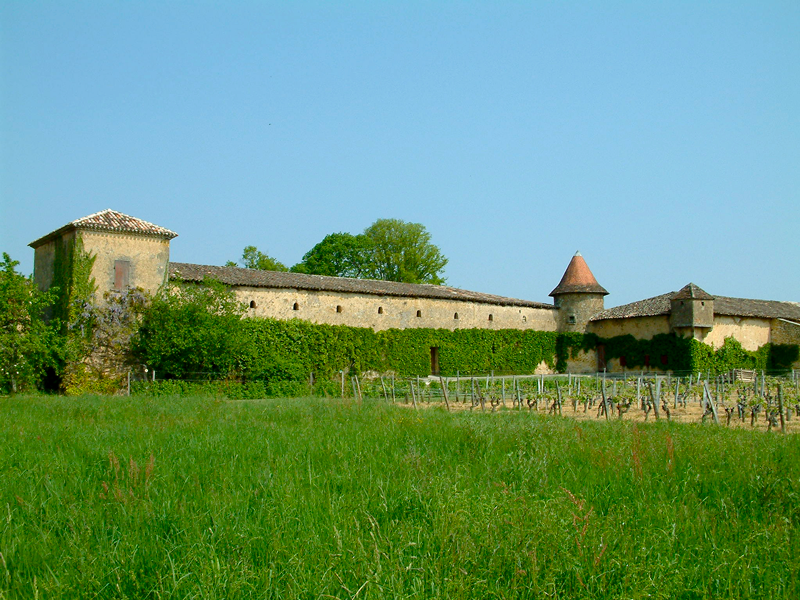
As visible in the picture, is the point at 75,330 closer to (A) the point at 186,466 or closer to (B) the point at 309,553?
(A) the point at 186,466

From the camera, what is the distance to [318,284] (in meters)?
31.2

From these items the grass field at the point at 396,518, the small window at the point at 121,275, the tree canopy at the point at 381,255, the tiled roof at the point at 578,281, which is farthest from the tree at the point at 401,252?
the grass field at the point at 396,518

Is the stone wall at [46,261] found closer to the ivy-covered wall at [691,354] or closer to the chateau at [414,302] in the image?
the chateau at [414,302]

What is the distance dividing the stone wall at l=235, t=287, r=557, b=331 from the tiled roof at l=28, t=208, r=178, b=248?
4.54 metres

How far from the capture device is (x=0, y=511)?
5.32 metres

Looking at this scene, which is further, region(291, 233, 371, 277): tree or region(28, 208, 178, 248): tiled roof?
region(291, 233, 371, 277): tree

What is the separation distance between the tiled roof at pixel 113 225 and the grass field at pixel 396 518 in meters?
17.5

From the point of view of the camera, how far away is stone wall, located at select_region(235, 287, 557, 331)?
29.5 metres

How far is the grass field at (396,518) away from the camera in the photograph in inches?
159

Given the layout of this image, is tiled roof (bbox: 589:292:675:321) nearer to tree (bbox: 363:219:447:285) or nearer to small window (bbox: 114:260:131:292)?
tree (bbox: 363:219:447:285)

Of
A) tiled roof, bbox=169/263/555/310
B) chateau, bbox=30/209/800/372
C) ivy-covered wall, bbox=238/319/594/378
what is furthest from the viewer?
tiled roof, bbox=169/263/555/310

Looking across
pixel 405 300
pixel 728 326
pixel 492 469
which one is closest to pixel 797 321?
pixel 728 326

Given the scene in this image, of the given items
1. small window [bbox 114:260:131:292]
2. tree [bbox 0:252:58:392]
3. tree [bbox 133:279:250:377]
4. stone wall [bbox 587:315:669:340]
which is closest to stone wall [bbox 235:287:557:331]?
stone wall [bbox 587:315:669:340]

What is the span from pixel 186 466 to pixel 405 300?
27214 millimetres
